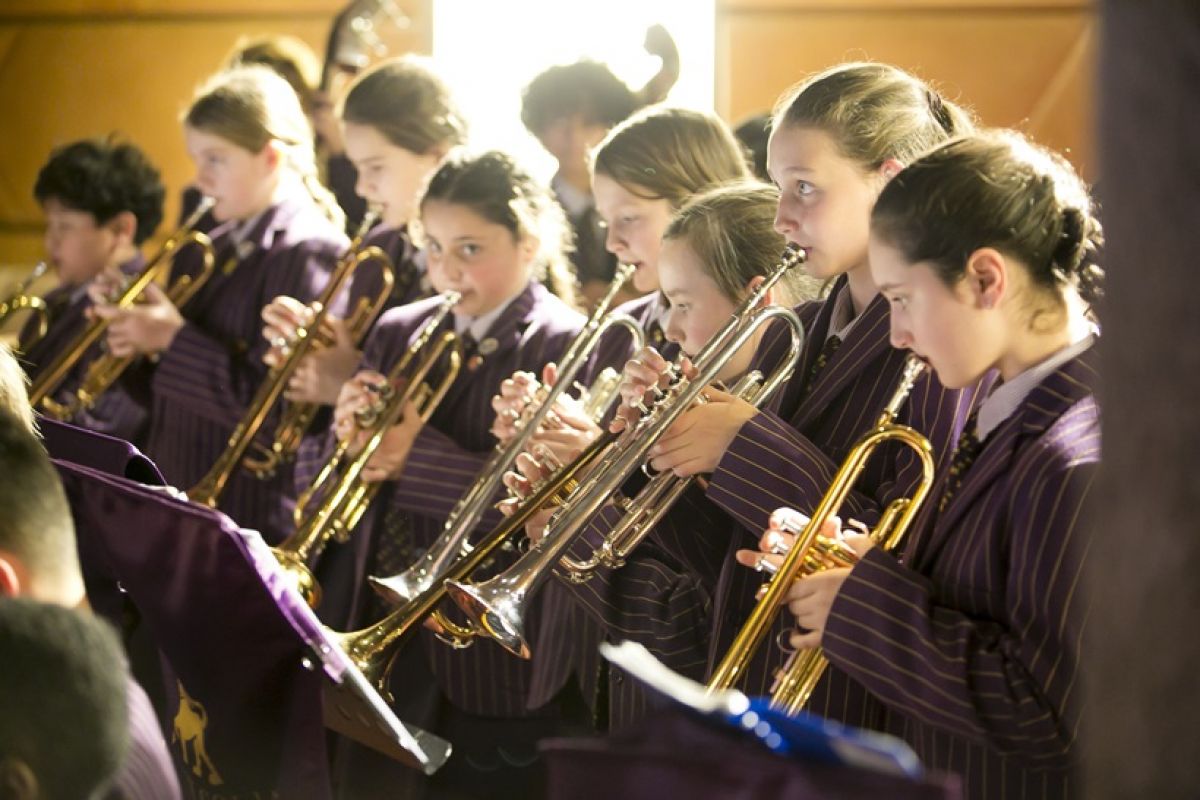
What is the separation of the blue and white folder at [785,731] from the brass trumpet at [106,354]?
2.65 metres

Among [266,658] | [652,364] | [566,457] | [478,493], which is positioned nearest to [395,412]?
[478,493]

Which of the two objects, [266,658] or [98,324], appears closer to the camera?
[266,658]

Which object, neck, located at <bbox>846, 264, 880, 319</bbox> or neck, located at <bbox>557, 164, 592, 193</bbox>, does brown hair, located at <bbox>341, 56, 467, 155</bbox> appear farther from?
neck, located at <bbox>846, 264, 880, 319</bbox>

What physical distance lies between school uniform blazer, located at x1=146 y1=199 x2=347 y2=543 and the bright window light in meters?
1.78

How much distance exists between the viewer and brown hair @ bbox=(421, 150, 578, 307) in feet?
9.54

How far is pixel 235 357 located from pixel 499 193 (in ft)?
2.83

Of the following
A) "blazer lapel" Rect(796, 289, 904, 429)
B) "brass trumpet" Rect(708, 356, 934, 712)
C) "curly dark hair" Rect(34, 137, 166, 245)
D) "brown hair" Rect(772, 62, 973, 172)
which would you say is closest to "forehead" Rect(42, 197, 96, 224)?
"curly dark hair" Rect(34, 137, 166, 245)

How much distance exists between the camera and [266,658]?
6.12 ft

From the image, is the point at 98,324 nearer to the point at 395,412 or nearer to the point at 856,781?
the point at 395,412

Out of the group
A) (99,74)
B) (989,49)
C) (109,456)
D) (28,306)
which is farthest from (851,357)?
(99,74)

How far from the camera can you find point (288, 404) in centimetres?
331

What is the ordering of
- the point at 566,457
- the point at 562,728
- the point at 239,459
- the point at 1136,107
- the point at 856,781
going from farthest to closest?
the point at 239,459
the point at 562,728
the point at 566,457
the point at 856,781
the point at 1136,107

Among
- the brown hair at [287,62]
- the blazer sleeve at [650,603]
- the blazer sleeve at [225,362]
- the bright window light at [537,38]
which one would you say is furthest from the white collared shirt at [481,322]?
the bright window light at [537,38]

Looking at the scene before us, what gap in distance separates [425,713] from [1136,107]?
86.7 inches
